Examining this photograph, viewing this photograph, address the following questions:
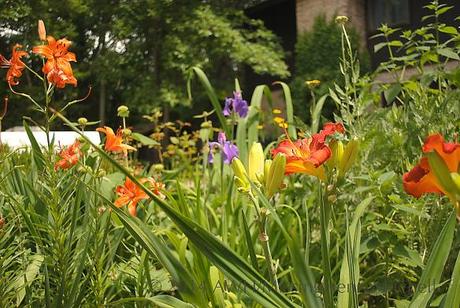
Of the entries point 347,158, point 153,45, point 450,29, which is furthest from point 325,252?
point 153,45

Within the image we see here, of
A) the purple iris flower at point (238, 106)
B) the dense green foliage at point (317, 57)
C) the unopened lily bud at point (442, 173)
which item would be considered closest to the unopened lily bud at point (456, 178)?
the unopened lily bud at point (442, 173)

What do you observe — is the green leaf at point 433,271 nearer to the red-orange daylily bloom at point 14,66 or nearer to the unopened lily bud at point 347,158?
the unopened lily bud at point 347,158

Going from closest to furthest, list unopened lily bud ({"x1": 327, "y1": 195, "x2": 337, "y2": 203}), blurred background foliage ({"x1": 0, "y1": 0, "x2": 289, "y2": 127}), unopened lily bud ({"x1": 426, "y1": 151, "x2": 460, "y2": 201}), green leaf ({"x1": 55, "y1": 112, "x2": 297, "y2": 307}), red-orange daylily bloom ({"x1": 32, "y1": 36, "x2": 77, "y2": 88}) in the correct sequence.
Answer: unopened lily bud ({"x1": 426, "y1": 151, "x2": 460, "y2": 201}) → green leaf ({"x1": 55, "y1": 112, "x2": 297, "y2": 307}) → unopened lily bud ({"x1": 327, "y1": 195, "x2": 337, "y2": 203}) → red-orange daylily bloom ({"x1": 32, "y1": 36, "x2": 77, "y2": 88}) → blurred background foliage ({"x1": 0, "y1": 0, "x2": 289, "y2": 127})

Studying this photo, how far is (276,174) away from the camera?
856 mm

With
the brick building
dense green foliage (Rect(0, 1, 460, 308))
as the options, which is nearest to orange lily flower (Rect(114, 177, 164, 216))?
dense green foliage (Rect(0, 1, 460, 308))

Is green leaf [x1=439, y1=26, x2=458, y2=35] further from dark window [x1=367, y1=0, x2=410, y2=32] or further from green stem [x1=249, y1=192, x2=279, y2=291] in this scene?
dark window [x1=367, y1=0, x2=410, y2=32]

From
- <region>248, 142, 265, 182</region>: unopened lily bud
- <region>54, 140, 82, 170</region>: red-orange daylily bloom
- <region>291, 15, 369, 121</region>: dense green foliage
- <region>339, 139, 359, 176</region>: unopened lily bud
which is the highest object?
<region>339, 139, 359, 176</region>: unopened lily bud

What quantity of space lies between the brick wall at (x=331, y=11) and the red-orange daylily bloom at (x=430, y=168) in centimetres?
1326

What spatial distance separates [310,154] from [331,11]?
13793 millimetres

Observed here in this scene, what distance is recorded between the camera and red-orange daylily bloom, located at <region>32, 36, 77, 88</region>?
3.97ft

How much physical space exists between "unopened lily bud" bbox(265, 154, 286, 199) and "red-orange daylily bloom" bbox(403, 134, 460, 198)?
0.20 m

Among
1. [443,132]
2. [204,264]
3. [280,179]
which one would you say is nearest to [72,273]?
[204,264]

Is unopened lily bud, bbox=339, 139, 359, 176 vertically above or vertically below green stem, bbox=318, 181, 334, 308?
above

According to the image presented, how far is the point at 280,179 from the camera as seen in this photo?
86cm
